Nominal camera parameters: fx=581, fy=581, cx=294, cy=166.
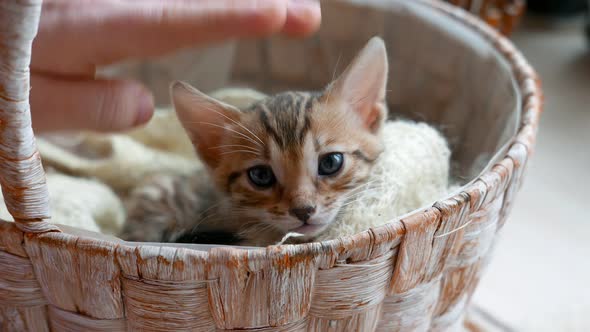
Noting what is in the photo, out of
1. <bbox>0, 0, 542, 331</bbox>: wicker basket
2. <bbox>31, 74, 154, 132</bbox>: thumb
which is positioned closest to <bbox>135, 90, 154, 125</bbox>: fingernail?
<bbox>31, 74, 154, 132</bbox>: thumb

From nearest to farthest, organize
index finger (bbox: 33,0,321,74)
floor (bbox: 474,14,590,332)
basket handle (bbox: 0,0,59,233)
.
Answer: basket handle (bbox: 0,0,59,233), index finger (bbox: 33,0,321,74), floor (bbox: 474,14,590,332)

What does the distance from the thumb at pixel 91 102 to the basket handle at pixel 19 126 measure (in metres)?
0.28

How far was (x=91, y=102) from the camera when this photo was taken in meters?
0.88

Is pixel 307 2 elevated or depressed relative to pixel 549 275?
elevated

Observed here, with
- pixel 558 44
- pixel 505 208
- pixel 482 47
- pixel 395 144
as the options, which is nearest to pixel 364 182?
pixel 395 144

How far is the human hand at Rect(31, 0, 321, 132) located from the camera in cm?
73

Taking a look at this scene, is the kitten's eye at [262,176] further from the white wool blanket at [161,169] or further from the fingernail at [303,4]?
the fingernail at [303,4]

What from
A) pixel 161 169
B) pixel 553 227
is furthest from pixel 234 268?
pixel 553 227

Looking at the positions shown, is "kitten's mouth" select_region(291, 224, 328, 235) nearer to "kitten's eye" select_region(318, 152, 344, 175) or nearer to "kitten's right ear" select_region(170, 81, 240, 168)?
"kitten's eye" select_region(318, 152, 344, 175)

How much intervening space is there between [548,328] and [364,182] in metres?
0.63

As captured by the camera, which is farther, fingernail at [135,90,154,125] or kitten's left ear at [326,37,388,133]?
fingernail at [135,90,154,125]

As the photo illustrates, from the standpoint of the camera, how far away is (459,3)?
1.49m

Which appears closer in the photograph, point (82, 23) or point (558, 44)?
point (82, 23)

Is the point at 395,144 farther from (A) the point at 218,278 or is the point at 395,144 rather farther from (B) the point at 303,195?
(A) the point at 218,278
